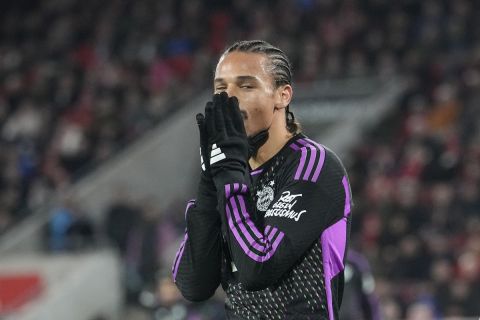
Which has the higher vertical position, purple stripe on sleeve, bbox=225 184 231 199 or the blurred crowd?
purple stripe on sleeve, bbox=225 184 231 199

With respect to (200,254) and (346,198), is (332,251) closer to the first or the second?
(346,198)

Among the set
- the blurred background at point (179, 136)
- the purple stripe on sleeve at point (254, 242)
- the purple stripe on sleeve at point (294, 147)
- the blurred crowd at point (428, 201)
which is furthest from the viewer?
the blurred background at point (179, 136)

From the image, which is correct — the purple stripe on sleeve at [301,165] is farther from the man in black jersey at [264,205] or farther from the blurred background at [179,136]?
the blurred background at [179,136]

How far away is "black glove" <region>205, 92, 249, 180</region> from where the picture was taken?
280 cm

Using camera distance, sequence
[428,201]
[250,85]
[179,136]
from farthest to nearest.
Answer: [179,136], [428,201], [250,85]

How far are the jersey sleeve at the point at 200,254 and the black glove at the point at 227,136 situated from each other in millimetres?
153

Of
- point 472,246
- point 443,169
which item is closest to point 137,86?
point 443,169

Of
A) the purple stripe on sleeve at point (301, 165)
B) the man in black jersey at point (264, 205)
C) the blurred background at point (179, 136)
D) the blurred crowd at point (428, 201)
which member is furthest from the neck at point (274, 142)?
the blurred crowd at point (428, 201)

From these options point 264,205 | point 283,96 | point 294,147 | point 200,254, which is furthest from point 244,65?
point 200,254

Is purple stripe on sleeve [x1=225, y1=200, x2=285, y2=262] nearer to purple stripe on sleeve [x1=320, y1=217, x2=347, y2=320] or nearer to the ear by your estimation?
purple stripe on sleeve [x1=320, y1=217, x2=347, y2=320]

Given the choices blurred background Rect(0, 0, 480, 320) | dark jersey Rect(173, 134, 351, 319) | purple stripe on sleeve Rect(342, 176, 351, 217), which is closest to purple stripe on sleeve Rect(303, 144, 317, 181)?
dark jersey Rect(173, 134, 351, 319)

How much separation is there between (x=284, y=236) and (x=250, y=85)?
429 mm

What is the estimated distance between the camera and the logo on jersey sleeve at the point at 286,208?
9.12ft

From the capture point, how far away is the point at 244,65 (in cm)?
286
